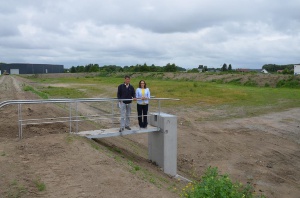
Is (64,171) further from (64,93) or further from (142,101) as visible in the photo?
(64,93)

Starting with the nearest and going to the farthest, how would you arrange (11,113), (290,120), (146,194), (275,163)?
(146,194), (275,163), (11,113), (290,120)

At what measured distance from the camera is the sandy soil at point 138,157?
6445 millimetres

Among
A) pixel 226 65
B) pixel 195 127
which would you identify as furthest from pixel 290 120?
pixel 226 65

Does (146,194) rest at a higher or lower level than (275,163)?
higher

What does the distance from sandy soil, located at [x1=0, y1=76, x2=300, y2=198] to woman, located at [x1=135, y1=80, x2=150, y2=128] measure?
1128 millimetres

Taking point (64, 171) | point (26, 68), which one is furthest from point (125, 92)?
point (26, 68)

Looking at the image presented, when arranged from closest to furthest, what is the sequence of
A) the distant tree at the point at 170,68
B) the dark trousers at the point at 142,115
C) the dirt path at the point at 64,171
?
the dirt path at the point at 64,171 → the dark trousers at the point at 142,115 → the distant tree at the point at 170,68

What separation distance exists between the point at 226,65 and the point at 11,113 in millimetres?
86893

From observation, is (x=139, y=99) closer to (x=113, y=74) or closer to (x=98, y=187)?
(x=98, y=187)

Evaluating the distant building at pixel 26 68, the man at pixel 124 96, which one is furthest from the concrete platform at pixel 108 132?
the distant building at pixel 26 68

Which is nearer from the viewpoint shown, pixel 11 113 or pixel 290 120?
pixel 11 113

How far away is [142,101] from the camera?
33.6 ft

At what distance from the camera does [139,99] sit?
32.7 ft

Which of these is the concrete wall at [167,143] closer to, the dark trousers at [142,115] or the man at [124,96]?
the dark trousers at [142,115]
